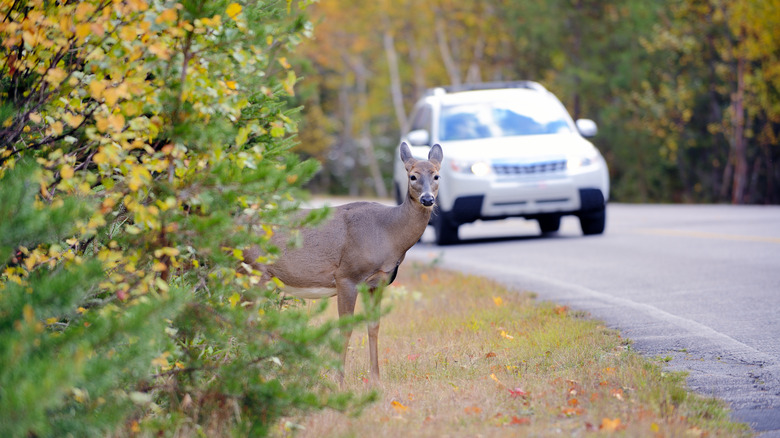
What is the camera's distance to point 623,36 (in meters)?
35.9

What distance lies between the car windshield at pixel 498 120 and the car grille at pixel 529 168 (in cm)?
104

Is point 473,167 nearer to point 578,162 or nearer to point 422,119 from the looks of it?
point 578,162

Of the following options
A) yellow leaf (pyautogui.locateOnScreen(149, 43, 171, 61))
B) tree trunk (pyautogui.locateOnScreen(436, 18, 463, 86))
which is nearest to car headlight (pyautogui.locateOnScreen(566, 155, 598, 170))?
yellow leaf (pyautogui.locateOnScreen(149, 43, 171, 61))

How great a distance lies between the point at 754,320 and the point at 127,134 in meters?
5.68

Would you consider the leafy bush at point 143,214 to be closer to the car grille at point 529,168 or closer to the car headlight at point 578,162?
the car grille at point 529,168

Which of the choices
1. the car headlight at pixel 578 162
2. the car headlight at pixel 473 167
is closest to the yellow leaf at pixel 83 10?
the car headlight at pixel 473 167

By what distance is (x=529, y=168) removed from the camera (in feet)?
53.1

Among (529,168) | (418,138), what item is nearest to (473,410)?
(418,138)

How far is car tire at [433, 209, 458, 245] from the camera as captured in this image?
16.6 m

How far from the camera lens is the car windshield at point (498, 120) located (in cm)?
1709

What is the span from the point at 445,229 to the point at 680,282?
20.7 ft

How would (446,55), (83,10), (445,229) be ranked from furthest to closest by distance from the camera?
(446,55)
(445,229)
(83,10)

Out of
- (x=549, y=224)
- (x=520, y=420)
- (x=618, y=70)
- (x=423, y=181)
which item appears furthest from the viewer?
(x=618, y=70)

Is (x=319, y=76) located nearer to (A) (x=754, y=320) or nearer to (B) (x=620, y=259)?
(B) (x=620, y=259)
